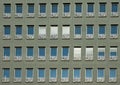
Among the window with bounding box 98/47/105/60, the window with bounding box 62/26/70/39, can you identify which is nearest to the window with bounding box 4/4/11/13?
the window with bounding box 62/26/70/39

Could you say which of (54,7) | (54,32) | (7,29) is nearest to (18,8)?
(7,29)

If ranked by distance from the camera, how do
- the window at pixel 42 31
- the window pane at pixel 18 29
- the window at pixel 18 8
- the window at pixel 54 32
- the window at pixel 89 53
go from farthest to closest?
the window at pixel 18 8 → the window pane at pixel 18 29 → the window at pixel 42 31 → the window at pixel 54 32 → the window at pixel 89 53

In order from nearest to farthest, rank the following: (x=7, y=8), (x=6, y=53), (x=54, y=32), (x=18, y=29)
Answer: (x=54, y=32), (x=6, y=53), (x=18, y=29), (x=7, y=8)

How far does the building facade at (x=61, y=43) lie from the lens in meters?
83.7

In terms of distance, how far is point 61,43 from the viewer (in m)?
84.0

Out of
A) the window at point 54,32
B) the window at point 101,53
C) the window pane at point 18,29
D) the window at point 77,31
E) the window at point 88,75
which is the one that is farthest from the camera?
the window pane at point 18,29

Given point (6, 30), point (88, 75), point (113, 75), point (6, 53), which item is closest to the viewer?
point (113, 75)

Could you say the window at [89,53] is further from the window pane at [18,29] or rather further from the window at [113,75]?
the window pane at [18,29]

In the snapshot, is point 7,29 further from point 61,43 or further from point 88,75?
point 88,75

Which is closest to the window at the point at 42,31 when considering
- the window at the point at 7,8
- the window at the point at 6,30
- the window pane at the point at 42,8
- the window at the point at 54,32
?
the window at the point at 54,32

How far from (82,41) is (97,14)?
4.19 meters

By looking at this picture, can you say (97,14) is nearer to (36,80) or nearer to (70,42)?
(70,42)

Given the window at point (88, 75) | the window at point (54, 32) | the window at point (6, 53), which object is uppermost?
the window at point (54, 32)

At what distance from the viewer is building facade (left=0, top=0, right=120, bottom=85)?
8369 centimetres
